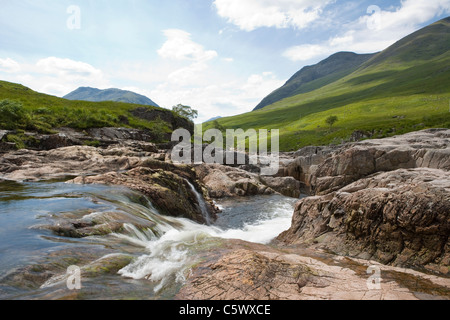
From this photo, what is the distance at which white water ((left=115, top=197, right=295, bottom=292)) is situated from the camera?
9.58 metres

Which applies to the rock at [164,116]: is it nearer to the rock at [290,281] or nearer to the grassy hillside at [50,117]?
the grassy hillside at [50,117]

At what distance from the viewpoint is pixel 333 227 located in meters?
15.7

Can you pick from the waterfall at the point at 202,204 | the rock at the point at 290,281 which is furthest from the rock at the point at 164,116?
the rock at the point at 290,281

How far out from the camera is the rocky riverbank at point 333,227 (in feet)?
27.2

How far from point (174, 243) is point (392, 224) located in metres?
10.9

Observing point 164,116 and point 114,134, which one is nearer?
point 114,134

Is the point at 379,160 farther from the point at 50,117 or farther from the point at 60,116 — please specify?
the point at 60,116

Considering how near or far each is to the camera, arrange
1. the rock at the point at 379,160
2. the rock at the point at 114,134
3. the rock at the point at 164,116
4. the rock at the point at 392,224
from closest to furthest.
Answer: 1. the rock at the point at 392,224
2. the rock at the point at 379,160
3. the rock at the point at 114,134
4. the rock at the point at 164,116

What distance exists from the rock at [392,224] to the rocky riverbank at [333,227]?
0.04 meters

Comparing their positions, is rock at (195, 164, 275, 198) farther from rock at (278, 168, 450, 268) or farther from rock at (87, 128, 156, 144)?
rock at (278, 168, 450, 268)

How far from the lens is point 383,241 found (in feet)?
41.6

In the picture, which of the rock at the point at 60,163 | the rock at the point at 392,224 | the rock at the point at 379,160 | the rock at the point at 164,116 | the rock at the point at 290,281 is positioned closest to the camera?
the rock at the point at 290,281

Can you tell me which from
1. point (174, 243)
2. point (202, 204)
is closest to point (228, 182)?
point (202, 204)

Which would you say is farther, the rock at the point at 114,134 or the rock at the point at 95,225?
the rock at the point at 114,134
